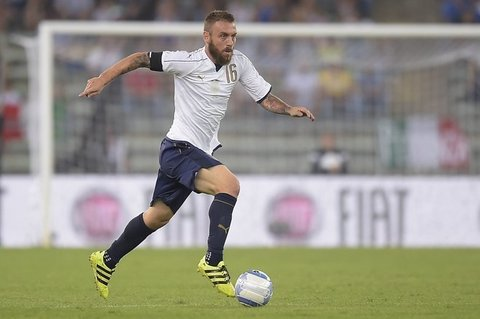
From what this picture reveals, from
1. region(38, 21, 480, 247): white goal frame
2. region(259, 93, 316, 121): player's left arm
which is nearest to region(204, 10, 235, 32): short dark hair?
region(259, 93, 316, 121): player's left arm

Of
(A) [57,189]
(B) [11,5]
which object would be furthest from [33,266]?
(B) [11,5]

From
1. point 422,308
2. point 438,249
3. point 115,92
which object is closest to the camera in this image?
point 422,308

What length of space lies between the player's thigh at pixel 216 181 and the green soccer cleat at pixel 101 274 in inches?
42.2

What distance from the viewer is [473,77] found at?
1812 centimetres

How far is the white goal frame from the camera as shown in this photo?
17.2m

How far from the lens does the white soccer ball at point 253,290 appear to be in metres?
8.34

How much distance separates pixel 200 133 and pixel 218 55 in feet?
2.07

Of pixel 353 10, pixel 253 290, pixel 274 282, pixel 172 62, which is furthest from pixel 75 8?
pixel 253 290

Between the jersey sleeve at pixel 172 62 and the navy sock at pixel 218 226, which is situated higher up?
the jersey sleeve at pixel 172 62

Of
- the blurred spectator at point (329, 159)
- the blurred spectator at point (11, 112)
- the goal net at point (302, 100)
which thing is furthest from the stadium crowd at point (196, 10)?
the blurred spectator at point (329, 159)

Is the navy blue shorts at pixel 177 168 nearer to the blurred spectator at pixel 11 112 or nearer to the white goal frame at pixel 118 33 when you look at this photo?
the white goal frame at pixel 118 33

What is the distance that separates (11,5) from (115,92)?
4633 mm

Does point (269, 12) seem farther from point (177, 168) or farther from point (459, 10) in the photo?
point (177, 168)

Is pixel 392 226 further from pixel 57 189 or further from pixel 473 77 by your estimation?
pixel 57 189
